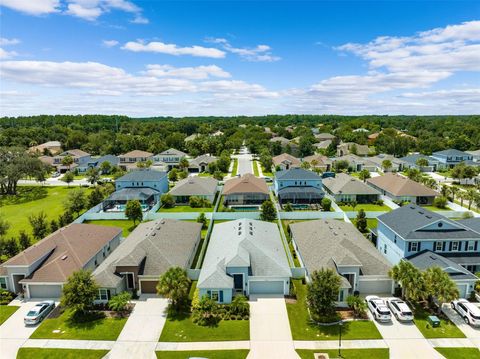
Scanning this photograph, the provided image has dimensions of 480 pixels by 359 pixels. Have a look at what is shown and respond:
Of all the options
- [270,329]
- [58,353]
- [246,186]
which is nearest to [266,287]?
[270,329]

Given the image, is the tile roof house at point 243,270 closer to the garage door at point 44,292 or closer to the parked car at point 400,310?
the parked car at point 400,310

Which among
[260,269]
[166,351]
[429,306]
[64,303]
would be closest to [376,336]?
[429,306]

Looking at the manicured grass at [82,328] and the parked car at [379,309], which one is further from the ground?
the parked car at [379,309]

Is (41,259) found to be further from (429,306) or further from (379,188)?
(379,188)

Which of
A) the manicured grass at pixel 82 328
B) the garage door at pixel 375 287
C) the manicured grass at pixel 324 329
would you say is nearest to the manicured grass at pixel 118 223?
the manicured grass at pixel 82 328

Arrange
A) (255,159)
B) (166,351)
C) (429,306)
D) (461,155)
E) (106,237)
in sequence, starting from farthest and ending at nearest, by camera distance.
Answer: (255,159) < (461,155) < (106,237) < (429,306) < (166,351)

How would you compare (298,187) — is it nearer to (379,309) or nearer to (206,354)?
(379,309)
